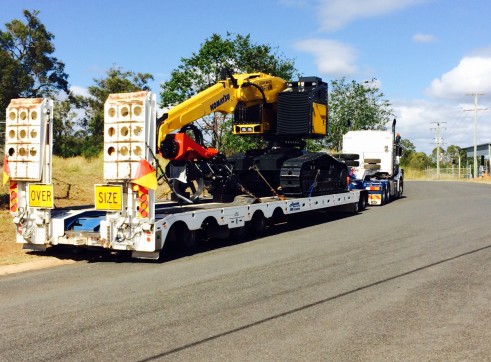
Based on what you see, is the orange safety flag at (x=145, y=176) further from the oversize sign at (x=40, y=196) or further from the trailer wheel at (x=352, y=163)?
the trailer wheel at (x=352, y=163)

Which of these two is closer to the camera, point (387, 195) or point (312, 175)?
point (312, 175)

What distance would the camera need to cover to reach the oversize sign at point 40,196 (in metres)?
9.59

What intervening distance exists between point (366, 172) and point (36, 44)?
27793 millimetres

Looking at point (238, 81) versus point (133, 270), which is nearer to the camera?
point (133, 270)

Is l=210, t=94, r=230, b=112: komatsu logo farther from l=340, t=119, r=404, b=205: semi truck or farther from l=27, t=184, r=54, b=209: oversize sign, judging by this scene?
l=340, t=119, r=404, b=205: semi truck

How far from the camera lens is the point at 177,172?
11953 mm

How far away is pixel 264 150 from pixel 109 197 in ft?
22.8

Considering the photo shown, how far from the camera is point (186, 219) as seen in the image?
9.88m

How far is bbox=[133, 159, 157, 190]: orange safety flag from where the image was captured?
893cm

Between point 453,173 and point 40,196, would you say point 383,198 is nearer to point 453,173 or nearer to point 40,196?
point 40,196

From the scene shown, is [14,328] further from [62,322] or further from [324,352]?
[324,352]

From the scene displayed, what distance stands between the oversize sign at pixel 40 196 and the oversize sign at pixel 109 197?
99 cm

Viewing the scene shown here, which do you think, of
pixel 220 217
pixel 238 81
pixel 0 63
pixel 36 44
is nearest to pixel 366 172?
pixel 238 81

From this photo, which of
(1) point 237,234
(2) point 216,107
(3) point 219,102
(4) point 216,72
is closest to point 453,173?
(4) point 216,72
